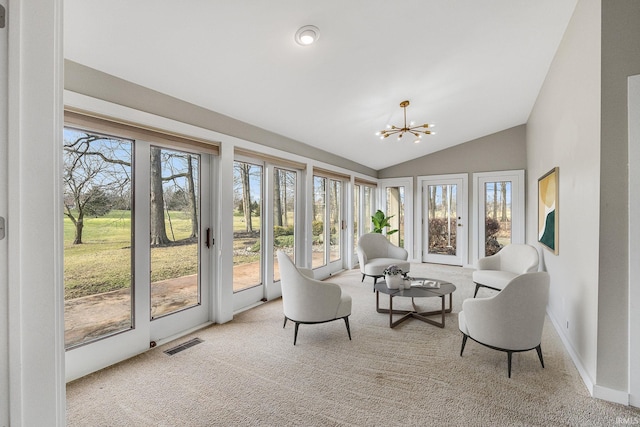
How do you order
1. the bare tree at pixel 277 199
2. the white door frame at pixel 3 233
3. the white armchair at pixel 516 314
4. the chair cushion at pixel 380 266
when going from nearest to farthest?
the white door frame at pixel 3 233
the white armchair at pixel 516 314
the bare tree at pixel 277 199
the chair cushion at pixel 380 266

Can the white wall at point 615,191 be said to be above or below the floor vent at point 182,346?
above

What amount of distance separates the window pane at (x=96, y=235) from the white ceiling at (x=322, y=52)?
2.14 ft

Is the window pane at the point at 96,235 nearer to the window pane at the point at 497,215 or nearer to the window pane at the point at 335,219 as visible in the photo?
the window pane at the point at 335,219

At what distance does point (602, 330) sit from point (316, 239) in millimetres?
3857

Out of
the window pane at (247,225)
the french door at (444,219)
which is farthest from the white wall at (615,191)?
the french door at (444,219)

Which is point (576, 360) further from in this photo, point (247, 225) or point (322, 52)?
point (247, 225)

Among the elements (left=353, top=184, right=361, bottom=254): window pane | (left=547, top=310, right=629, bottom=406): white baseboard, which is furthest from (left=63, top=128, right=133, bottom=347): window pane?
(left=353, top=184, right=361, bottom=254): window pane

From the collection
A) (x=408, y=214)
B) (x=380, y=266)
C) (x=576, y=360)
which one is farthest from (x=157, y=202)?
(x=408, y=214)

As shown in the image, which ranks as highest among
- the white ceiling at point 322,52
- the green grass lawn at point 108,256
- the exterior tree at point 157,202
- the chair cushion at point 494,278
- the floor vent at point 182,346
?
the white ceiling at point 322,52

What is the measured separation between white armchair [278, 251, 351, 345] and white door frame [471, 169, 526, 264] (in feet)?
15.4

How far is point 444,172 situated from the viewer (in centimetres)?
681

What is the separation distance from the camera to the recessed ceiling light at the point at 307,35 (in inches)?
89.8

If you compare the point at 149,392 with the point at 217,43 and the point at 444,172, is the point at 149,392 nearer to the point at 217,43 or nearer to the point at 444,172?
the point at 217,43

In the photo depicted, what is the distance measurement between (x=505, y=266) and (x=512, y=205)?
2.48 meters
